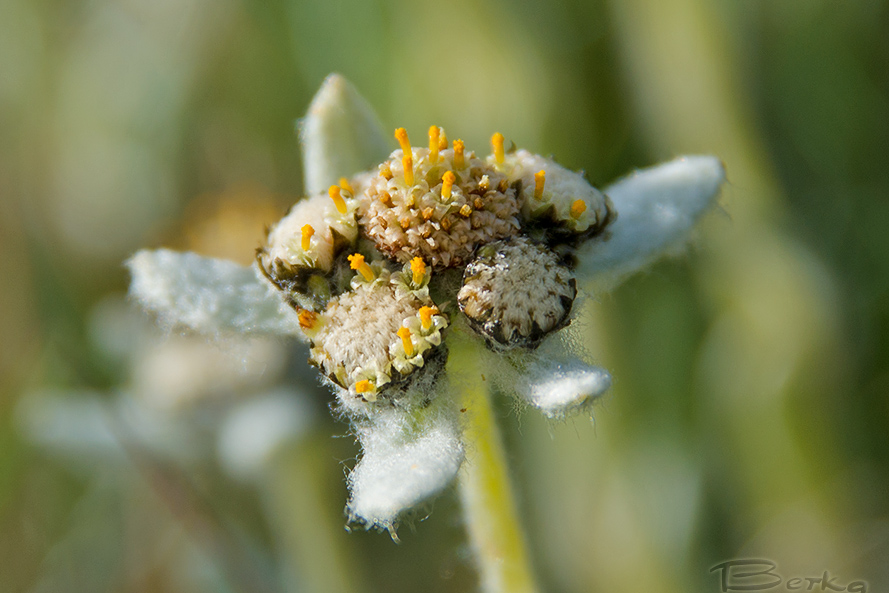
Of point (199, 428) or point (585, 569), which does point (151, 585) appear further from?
point (585, 569)

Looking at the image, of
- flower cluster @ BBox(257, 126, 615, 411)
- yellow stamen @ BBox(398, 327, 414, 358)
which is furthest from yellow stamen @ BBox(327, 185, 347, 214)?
yellow stamen @ BBox(398, 327, 414, 358)

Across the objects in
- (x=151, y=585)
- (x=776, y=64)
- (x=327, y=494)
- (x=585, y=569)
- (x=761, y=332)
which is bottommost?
(x=585, y=569)

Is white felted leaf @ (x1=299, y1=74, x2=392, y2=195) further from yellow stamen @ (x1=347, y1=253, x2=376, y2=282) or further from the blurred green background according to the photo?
the blurred green background

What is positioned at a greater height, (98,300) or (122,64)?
(122,64)

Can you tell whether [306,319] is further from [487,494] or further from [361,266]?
[487,494]

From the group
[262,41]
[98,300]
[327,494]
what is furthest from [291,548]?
[262,41]

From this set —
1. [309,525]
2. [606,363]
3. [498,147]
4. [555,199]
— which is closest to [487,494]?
[555,199]
